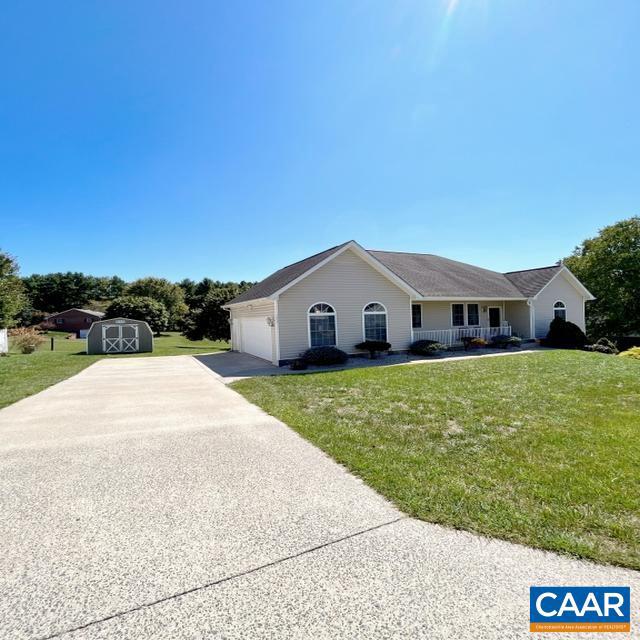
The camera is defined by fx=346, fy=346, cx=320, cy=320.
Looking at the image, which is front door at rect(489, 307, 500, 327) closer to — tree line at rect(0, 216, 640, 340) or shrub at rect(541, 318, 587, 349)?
shrub at rect(541, 318, 587, 349)

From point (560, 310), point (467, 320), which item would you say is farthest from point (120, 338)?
point (560, 310)

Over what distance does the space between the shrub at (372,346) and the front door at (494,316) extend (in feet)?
30.0

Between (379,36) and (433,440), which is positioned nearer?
(433,440)

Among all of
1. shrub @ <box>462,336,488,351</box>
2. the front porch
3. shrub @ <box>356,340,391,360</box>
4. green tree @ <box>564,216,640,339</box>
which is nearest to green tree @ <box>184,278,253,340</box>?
shrub @ <box>356,340,391,360</box>

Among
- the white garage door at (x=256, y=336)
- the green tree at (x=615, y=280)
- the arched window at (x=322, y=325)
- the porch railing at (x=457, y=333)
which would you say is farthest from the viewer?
the green tree at (x=615, y=280)

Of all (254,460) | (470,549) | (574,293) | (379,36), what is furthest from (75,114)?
(574,293)

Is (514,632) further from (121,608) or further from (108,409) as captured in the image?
(108,409)

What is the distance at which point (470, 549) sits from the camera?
2.82 m

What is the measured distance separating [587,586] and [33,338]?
2935cm

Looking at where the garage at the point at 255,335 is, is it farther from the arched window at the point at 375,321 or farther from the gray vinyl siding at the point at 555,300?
the gray vinyl siding at the point at 555,300

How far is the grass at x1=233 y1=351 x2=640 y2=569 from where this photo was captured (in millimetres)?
3176

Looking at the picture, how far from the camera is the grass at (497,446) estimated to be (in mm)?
3176

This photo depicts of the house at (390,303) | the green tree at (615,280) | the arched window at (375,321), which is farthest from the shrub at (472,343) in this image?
the green tree at (615,280)

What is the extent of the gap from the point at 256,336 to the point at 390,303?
6965mm
